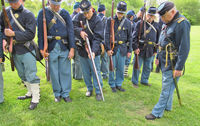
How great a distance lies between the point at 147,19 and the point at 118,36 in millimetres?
1271

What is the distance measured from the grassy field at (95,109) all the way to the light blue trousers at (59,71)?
0.36 metres

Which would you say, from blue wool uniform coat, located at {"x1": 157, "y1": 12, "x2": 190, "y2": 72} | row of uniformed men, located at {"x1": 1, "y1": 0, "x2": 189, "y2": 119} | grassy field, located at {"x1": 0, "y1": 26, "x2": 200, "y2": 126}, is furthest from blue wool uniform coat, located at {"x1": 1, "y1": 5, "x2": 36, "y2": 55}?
blue wool uniform coat, located at {"x1": 157, "y1": 12, "x2": 190, "y2": 72}

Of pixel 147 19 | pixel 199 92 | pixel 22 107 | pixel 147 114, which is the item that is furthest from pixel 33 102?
pixel 199 92

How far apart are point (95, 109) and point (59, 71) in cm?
141

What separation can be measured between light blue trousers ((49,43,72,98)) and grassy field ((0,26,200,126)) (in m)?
0.36

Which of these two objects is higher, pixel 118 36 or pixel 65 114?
pixel 118 36

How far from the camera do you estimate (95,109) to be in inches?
149

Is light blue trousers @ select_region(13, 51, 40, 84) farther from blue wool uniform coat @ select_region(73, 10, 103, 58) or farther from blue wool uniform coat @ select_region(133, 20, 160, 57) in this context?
blue wool uniform coat @ select_region(133, 20, 160, 57)

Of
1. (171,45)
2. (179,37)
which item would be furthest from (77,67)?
(179,37)

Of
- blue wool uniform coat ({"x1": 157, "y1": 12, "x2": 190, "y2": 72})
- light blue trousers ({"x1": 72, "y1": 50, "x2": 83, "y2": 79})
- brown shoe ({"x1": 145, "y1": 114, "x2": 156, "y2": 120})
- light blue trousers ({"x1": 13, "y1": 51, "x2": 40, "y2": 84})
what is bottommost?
brown shoe ({"x1": 145, "y1": 114, "x2": 156, "y2": 120})

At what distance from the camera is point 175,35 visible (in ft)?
9.96

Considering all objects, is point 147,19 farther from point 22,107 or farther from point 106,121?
point 22,107

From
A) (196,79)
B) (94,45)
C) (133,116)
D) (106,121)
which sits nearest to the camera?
(106,121)

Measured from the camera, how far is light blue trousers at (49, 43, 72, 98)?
12.5ft
